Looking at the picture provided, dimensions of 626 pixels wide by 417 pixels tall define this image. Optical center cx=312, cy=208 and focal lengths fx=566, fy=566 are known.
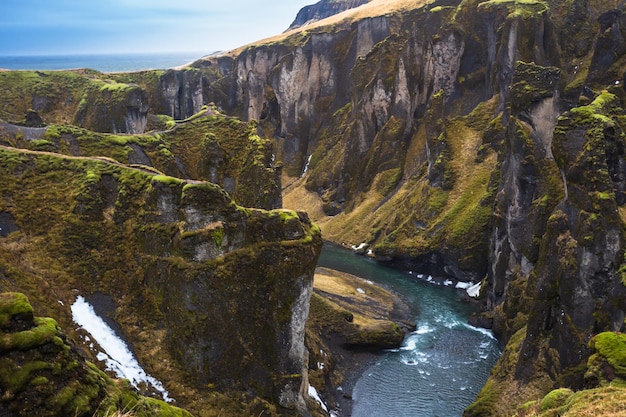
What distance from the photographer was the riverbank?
2312 inches

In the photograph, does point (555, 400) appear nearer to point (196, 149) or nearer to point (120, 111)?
point (196, 149)

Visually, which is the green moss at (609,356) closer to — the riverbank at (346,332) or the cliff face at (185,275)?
the cliff face at (185,275)

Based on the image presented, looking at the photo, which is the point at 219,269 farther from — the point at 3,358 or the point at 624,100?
the point at 624,100

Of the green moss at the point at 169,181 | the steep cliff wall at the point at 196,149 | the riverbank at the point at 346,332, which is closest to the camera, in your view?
the green moss at the point at 169,181

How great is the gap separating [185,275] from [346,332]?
3127 centimetres

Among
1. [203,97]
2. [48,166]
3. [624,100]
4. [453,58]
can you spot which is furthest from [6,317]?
[203,97]

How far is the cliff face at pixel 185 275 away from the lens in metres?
42.7

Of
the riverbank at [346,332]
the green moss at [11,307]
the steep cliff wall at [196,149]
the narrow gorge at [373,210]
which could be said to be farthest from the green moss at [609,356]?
the steep cliff wall at [196,149]

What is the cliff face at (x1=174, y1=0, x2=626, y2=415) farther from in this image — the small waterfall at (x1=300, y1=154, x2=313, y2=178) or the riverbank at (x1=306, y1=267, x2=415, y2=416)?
the riverbank at (x1=306, y1=267, x2=415, y2=416)

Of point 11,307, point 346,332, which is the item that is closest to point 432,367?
point 346,332

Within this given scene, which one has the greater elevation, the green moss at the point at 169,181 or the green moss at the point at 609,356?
the green moss at the point at 169,181

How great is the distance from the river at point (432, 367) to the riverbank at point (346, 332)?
131 cm

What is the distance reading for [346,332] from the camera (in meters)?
69.4

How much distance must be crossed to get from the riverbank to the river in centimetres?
131
